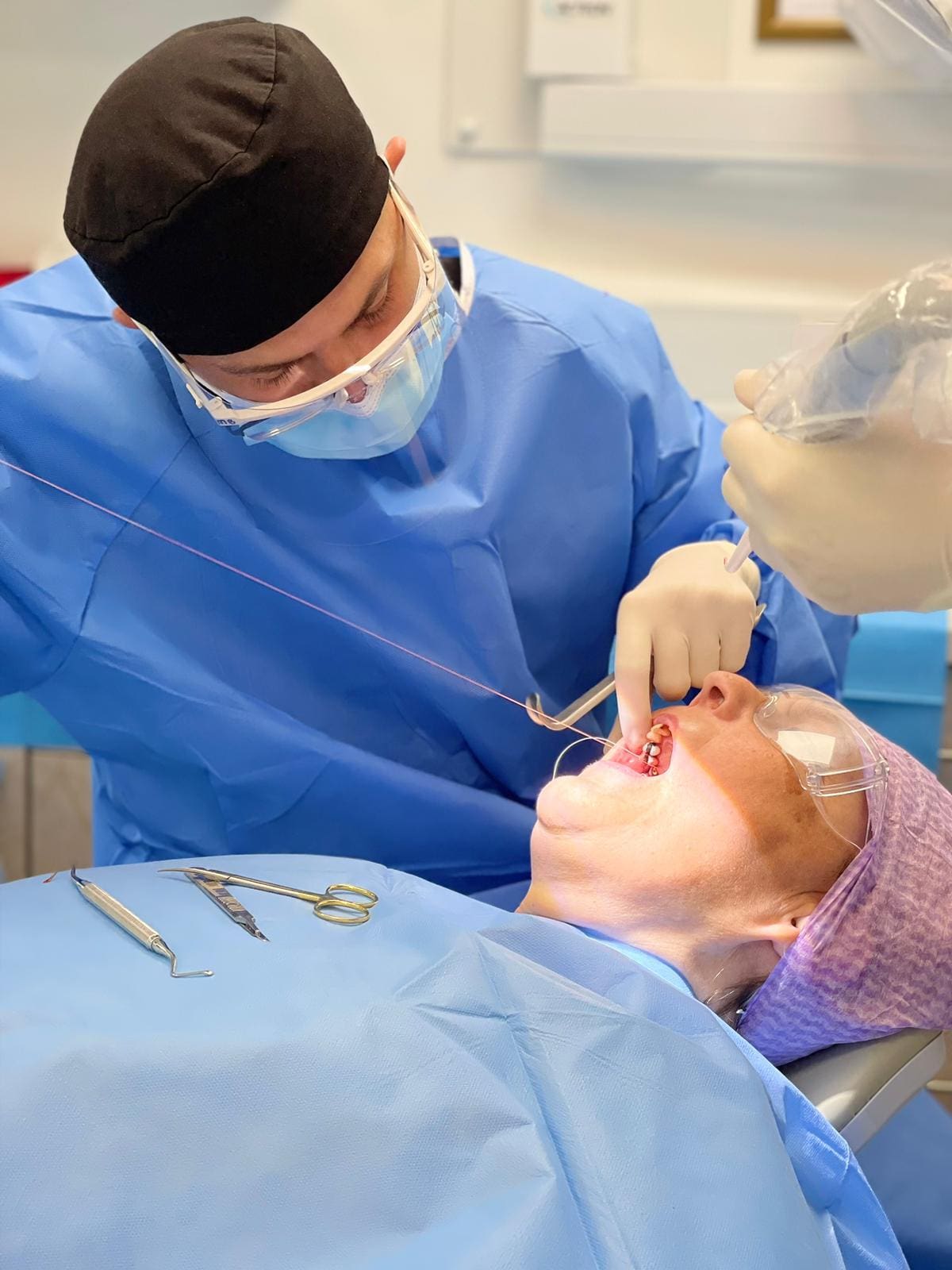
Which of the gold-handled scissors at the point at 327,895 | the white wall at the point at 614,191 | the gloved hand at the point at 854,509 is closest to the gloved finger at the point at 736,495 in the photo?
the gloved hand at the point at 854,509

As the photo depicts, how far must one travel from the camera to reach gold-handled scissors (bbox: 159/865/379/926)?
1.27 m

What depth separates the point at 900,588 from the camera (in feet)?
3.59

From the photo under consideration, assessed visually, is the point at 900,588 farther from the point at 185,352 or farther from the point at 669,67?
the point at 669,67

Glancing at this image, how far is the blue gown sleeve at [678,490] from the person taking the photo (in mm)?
1642

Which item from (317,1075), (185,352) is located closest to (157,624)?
(185,352)

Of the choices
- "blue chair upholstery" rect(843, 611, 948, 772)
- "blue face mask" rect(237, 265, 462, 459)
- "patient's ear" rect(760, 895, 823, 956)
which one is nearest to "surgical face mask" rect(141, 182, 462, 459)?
"blue face mask" rect(237, 265, 462, 459)

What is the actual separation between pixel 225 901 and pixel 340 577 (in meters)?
0.44

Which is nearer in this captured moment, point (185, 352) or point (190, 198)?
point (190, 198)

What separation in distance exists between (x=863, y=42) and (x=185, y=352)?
1560mm

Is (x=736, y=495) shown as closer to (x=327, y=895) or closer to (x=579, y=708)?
(x=579, y=708)

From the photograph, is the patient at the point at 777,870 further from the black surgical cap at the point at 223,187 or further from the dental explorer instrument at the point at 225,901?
the black surgical cap at the point at 223,187

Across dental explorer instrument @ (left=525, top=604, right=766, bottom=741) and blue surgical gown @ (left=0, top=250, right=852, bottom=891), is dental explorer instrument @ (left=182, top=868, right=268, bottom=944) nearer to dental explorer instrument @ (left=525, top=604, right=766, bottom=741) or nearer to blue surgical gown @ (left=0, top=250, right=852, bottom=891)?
blue surgical gown @ (left=0, top=250, right=852, bottom=891)

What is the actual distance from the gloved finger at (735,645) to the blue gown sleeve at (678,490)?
0.08 m

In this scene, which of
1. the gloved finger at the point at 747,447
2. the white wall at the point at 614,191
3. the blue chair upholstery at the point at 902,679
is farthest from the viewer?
the white wall at the point at 614,191
